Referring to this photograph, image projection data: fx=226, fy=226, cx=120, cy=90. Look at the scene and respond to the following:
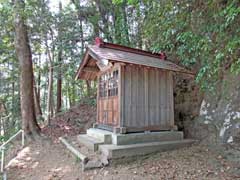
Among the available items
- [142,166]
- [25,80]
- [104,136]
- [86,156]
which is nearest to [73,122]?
[25,80]

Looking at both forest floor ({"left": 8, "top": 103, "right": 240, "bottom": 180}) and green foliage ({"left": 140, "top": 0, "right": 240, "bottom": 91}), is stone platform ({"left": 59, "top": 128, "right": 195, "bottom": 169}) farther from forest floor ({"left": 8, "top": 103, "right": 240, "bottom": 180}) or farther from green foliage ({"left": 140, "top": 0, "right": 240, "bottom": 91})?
green foliage ({"left": 140, "top": 0, "right": 240, "bottom": 91})

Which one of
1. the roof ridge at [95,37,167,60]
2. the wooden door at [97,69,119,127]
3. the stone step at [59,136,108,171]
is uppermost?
the roof ridge at [95,37,167,60]

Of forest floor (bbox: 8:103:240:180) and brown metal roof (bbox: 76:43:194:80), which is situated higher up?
brown metal roof (bbox: 76:43:194:80)

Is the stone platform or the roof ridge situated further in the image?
the roof ridge

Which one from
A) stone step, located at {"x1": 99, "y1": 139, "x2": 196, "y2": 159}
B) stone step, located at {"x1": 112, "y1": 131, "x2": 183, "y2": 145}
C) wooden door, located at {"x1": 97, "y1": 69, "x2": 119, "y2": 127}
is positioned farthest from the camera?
wooden door, located at {"x1": 97, "y1": 69, "x2": 119, "y2": 127}

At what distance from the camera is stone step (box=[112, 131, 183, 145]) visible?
6234mm

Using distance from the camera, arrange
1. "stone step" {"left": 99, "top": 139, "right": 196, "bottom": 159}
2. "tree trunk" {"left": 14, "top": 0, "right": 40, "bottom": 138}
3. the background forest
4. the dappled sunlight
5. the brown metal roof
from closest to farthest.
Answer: the background forest
"stone step" {"left": 99, "top": 139, "right": 196, "bottom": 159}
the brown metal roof
the dappled sunlight
"tree trunk" {"left": 14, "top": 0, "right": 40, "bottom": 138}

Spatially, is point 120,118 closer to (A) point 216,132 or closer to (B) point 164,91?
(B) point 164,91

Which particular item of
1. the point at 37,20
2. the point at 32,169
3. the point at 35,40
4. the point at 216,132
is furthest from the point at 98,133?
the point at 35,40

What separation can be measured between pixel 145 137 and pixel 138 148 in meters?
0.70

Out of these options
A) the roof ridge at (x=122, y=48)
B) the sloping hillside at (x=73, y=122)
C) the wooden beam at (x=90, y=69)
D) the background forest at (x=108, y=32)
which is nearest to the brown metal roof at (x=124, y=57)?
the roof ridge at (x=122, y=48)

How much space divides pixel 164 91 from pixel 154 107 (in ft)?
2.16

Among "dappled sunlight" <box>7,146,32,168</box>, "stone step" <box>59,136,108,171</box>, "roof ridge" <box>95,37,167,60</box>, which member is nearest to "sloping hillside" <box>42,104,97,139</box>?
"dappled sunlight" <box>7,146,32,168</box>

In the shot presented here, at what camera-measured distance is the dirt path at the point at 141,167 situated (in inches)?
190
